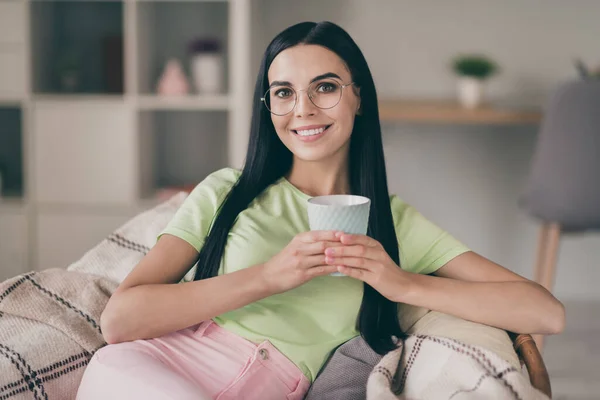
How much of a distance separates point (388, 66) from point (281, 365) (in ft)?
8.00

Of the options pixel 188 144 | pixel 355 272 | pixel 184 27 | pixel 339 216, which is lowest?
pixel 188 144

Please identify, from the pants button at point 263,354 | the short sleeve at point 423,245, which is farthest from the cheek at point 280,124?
the pants button at point 263,354

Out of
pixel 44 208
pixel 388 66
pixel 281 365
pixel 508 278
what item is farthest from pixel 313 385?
pixel 388 66

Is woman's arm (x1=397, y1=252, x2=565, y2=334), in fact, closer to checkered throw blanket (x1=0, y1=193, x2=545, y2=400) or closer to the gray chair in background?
checkered throw blanket (x1=0, y1=193, x2=545, y2=400)

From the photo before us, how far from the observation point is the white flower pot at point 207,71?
3.28 m

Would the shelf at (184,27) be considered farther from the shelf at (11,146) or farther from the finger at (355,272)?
the finger at (355,272)

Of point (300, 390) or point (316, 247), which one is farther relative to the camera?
point (300, 390)

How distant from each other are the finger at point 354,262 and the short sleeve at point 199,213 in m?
0.29

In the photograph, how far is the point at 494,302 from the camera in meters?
1.34

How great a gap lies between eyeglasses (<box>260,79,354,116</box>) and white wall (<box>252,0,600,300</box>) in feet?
6.95

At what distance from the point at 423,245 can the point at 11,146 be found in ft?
8.48

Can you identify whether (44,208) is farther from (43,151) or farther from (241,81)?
(241,81)

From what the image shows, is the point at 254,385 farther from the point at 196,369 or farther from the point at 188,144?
the point at 188,144

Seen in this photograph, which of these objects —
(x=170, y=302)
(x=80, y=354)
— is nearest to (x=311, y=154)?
(x=170, y=302)
